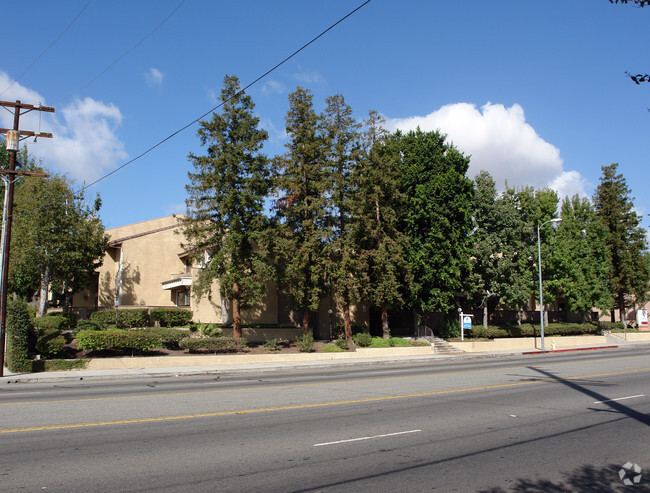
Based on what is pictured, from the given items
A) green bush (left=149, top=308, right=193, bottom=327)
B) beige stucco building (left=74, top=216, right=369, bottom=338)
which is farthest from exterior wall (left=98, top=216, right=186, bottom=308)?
green bush (left=149, top=308, right=193, bottom=327)

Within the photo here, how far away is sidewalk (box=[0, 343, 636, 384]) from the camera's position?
62.3ft

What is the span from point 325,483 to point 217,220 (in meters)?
25.5

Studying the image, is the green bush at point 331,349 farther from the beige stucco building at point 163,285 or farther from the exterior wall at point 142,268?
the exterior wall at point 142,268

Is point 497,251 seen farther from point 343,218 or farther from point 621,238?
point 621,238

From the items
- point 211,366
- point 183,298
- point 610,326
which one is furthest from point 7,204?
point 610,326

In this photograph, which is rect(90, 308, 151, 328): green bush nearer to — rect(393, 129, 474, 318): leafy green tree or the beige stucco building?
the beige stucco building

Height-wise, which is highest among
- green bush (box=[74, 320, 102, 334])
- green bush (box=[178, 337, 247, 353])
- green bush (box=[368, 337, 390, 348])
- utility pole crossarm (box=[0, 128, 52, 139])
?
utility pole crossarm (box=[0, 128, 52, 139])

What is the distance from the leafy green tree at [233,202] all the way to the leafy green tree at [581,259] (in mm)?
25988

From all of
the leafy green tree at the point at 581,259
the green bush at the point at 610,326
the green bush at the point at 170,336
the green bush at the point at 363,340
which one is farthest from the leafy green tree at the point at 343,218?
the green bush at the point at 610,326

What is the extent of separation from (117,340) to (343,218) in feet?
51.6

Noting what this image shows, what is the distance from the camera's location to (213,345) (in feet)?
84.8

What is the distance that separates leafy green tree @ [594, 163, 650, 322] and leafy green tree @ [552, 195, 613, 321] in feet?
6.52

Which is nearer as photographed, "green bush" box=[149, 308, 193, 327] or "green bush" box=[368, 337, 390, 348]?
"green bush" box=[368, 337, 390, 348]

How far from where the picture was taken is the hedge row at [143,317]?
3166 centimetres
